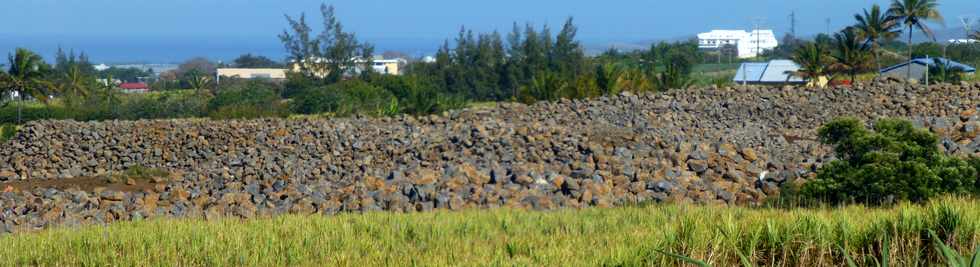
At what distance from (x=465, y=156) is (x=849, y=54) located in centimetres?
2894

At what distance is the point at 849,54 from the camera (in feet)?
144

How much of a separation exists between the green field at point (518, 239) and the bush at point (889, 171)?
2.30 metres

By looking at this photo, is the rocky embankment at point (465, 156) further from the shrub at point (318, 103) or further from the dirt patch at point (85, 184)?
the shrub at point (318, 103)

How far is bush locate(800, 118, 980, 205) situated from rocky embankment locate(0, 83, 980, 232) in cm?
137

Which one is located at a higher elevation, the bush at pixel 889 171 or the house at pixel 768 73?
the house at pixel 768 73

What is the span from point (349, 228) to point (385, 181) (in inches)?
227

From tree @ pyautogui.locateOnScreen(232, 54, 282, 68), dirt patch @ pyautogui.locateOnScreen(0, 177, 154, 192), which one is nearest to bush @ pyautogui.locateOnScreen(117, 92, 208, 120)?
dirt patch @ pyautogui.locateOnScreen(0, 177, 154, 192)

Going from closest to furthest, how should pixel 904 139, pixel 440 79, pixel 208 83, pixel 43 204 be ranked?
pixel 904 139, pixel 43 204, pixel 440 79, pixel 208 83

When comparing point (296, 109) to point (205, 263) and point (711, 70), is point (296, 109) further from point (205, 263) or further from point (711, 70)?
point (711, 70)

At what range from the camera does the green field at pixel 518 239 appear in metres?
7.44

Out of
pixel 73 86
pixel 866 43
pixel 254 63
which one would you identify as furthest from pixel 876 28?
pixel 254 63

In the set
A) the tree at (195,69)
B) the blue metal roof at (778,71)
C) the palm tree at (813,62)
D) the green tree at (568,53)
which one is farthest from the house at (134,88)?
the palm tree at (813,62)

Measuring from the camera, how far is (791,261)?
7.50 m

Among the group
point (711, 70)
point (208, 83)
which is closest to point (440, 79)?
point (208, 83)
